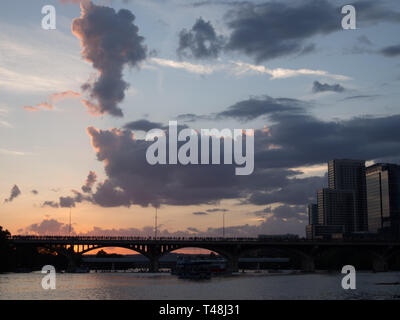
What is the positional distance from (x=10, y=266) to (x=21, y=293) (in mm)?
97371
